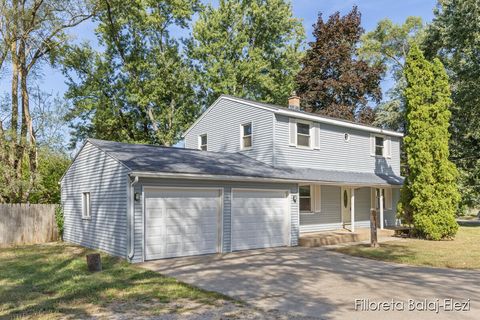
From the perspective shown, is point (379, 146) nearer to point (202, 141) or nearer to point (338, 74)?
point (202, 141)

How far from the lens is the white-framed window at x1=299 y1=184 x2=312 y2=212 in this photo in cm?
1761

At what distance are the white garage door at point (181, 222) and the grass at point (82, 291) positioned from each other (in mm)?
1207

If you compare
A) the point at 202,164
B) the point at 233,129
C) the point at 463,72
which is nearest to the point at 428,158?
the point at 233,129

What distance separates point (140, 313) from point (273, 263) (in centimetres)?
547

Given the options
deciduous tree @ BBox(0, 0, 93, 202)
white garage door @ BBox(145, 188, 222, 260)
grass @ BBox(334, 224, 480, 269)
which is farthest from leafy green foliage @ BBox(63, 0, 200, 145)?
grass @ BBox(334, 224, 480, 269)

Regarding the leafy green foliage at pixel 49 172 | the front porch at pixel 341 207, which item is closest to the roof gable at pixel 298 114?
the front porch at pixel 341 207

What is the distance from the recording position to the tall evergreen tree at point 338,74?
3209 centimetres

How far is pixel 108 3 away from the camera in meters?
25.1

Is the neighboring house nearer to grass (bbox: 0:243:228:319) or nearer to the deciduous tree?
grass (bbox: 0:243:228:319)

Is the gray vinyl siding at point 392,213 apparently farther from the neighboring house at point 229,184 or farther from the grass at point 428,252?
the grass at point 428,252

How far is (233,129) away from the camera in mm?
18609

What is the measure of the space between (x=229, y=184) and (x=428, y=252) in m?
7.04

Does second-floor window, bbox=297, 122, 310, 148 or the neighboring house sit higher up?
second-floor window, bbox=297, 122, 310, 148

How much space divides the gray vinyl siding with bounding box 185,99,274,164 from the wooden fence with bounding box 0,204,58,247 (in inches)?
311
